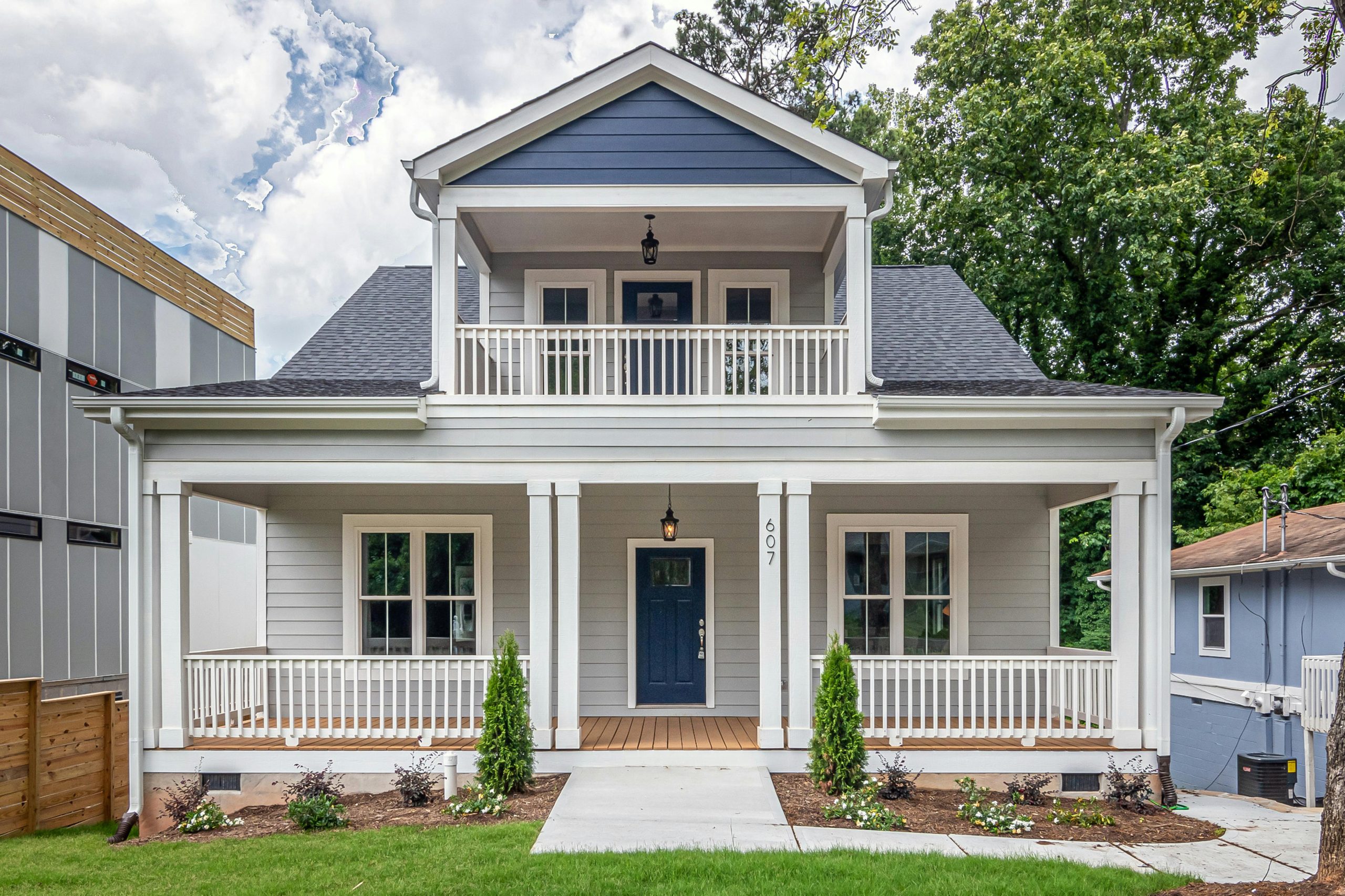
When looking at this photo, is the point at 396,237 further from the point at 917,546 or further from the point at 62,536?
the point at 917,546

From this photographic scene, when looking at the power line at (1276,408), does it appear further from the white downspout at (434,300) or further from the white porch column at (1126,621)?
the white downspout at (434,300)

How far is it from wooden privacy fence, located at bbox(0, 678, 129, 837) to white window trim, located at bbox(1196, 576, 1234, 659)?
1485cm

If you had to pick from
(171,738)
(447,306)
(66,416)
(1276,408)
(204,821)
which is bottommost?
(204,821)

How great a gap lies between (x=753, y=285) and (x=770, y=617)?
3.98m

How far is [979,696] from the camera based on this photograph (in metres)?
9.87

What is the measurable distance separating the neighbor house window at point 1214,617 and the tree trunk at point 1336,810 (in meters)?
9.48

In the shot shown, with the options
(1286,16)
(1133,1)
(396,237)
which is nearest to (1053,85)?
(1133,1)

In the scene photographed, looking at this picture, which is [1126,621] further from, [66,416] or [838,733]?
[66,416]

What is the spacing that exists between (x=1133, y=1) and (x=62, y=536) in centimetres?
2102

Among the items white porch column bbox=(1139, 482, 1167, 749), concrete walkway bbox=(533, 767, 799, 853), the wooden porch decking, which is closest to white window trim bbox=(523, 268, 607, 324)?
the wooden porch decking

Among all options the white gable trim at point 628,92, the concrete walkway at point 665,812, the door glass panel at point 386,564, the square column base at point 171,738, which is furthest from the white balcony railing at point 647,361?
the square column base at point 171,738

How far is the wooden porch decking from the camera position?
787cm

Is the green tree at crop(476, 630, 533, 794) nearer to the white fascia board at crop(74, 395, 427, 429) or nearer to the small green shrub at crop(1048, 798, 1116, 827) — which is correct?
the white fascia board at crop(74, 395, 427, 429)

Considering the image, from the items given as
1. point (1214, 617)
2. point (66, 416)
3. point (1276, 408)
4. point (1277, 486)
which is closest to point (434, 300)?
point (66, 416)
